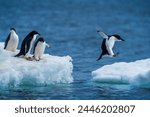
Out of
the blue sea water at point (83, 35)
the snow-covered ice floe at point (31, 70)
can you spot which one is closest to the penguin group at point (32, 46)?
the snow-covered ice floe at point (31, 70)

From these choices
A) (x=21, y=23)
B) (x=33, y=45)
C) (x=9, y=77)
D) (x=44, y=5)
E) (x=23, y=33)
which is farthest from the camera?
(x=44, y=5)

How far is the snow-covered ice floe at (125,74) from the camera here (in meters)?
13.2

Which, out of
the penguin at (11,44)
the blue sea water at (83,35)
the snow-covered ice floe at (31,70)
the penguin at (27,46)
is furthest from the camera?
the penguin at (11,44)

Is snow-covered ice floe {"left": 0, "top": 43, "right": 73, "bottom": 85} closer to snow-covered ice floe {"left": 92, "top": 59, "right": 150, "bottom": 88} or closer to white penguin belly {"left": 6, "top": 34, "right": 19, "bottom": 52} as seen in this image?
white penguin belly {"left": 6, "top": 34, "right": 19, "bottom": 52}

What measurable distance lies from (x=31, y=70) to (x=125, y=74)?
5.53 feet

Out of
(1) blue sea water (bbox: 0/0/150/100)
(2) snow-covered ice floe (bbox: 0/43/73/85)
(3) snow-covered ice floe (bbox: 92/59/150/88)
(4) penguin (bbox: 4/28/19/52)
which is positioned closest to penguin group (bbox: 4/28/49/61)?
(4) penguin (bbox: 4/28/19/52)

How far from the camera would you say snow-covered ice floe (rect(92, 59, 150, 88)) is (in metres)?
13.2

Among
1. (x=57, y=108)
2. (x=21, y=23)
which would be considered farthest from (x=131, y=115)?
(x=21, y=23)

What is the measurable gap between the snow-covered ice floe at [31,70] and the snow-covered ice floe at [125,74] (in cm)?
66

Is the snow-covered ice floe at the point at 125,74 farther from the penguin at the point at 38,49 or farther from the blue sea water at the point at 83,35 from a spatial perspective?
the penguin at the point at 38,49

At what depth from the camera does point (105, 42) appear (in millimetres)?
14562

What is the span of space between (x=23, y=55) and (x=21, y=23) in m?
16.8

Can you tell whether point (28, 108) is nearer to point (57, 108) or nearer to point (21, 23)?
point (57, 108)

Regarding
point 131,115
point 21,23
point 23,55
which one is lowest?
point 131,115
